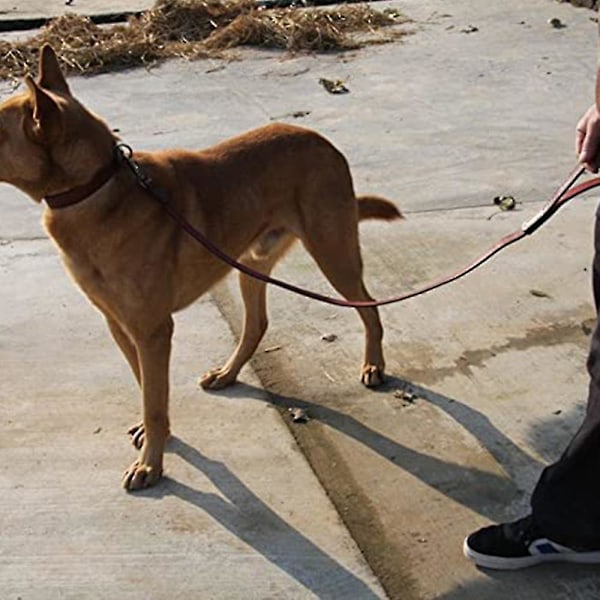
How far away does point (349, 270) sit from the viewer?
4.00m

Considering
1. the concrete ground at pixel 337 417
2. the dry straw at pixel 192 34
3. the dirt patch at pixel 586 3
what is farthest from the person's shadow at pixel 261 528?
the dirt patch at pixel 586 3

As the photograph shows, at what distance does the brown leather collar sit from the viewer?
10.9 feet

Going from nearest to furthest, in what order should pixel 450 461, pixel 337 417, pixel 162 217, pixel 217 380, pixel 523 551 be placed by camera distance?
pixel 523 551 → pixel 162 217 → pixel 450 461 → pixel 337 417 → pixel 217 380

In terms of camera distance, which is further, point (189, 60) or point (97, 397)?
point (189, 60)

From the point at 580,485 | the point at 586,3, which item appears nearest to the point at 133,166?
the point at 580,485

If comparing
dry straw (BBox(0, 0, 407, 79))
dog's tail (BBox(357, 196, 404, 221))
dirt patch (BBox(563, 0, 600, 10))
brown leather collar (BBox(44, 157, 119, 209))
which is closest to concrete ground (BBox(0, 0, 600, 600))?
dog's tail (BBox(357, 196, 404, 221))

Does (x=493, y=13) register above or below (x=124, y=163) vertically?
below

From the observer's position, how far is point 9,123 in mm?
3201

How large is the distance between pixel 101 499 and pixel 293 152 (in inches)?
52.1

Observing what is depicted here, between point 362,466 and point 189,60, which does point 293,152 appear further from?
point 189,60

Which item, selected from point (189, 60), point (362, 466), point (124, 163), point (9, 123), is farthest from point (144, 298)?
point (189, 60)

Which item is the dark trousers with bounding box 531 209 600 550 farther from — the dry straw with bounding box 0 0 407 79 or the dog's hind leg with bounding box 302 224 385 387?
the dry straw with bounding box 0 0 407 79

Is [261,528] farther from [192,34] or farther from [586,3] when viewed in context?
[586,3]

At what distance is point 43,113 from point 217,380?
132 centimetres
